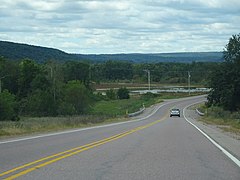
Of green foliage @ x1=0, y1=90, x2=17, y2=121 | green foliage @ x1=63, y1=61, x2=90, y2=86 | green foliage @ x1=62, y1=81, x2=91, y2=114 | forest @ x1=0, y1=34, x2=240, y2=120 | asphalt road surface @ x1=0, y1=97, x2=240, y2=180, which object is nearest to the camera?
asphalt road surface @ x1=0, y1=97, x2=240, y2=180

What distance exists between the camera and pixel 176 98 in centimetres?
12975

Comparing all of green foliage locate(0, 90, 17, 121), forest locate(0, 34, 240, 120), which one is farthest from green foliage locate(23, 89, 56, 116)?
green foliage locate(0, 90, 17, 121)

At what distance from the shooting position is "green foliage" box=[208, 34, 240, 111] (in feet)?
241

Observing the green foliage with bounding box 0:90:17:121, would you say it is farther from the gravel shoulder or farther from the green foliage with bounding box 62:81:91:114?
the gravel shoulder

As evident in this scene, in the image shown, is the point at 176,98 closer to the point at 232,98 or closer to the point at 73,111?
the point at 73,111

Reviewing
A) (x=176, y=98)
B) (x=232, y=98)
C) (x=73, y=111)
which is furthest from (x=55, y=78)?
(x=176, y=98)

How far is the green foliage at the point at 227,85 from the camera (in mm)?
73438

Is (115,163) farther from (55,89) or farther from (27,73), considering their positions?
(27,73)

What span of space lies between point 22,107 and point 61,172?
85.5 metres

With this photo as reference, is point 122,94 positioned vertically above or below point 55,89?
below

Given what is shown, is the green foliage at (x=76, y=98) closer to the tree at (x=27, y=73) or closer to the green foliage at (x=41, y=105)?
the green foliage at (x=41, y=105)

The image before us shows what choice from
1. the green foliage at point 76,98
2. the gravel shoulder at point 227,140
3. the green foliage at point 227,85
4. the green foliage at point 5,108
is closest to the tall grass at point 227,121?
the gravel shoulder at point 227,140

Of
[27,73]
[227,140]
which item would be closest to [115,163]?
[227,140]

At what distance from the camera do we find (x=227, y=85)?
74562 mm
